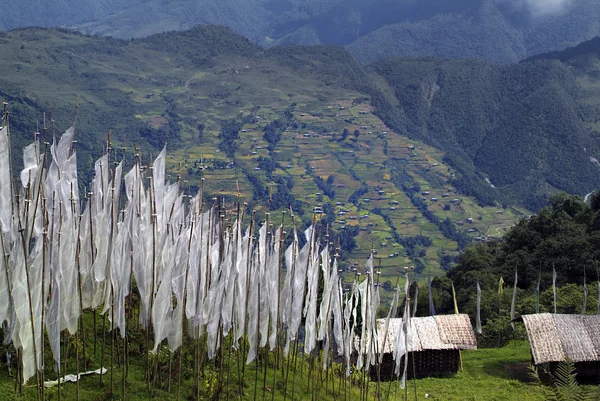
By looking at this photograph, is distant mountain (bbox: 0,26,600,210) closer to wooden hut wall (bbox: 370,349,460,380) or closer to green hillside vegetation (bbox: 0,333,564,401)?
wooden hut wall (bbox: 370,349,460,380)

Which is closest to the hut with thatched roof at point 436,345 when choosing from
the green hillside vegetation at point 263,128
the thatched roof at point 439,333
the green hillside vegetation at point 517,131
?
the thatched roof at point 439,333

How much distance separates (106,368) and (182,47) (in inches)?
7211

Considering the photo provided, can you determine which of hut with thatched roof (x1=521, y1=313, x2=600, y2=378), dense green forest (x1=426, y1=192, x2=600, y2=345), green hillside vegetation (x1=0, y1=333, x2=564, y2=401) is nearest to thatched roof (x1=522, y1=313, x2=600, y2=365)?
hut with thatched roof (x1=521, y1=313, x2=600, y2=378)

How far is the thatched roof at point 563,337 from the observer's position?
23656 millimetres

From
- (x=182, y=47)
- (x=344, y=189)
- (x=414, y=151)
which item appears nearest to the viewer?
(x=344, y=189)

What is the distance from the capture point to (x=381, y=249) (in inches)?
4134

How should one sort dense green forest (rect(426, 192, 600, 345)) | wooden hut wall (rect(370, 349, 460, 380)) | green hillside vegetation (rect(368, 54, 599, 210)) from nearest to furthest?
1. wooden hut wall (rect(370, 349, 460, 380))
2. dense green forest (rect(426, 192, 600, 345))
3. green hillside vegetation (rect(368, 54, 599, 210))

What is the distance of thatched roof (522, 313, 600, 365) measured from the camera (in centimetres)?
2366

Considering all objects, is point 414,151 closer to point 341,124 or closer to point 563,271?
point 341,124

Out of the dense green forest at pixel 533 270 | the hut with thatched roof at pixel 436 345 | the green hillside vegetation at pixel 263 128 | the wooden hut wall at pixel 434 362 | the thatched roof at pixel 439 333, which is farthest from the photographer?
the green hillside vegetation at pixel 263 128

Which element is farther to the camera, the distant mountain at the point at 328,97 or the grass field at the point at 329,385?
the distant mountain at the point at 328,97

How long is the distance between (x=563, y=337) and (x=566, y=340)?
0.49ft

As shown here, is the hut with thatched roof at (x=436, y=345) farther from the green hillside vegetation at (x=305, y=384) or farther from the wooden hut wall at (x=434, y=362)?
the green hillside vegetation at (x=305, y=384)

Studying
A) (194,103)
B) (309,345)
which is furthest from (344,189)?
(309,345)
